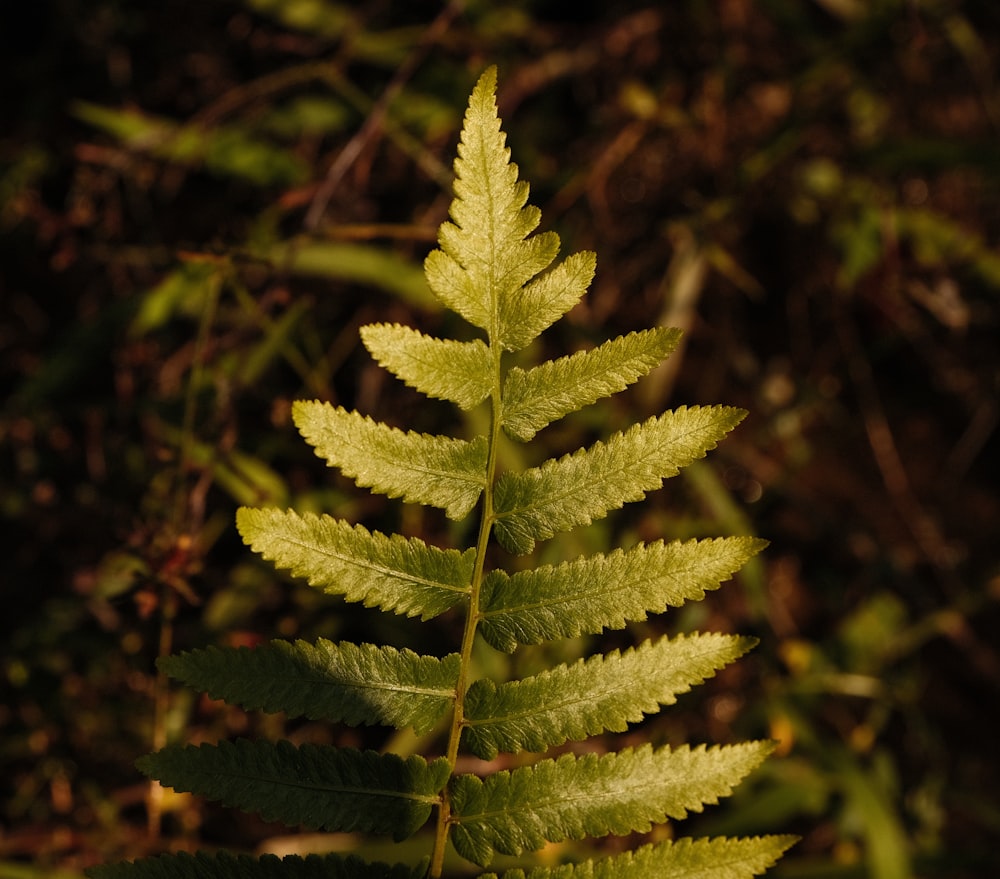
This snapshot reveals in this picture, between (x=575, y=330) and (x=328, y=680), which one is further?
(x=575, y=330)

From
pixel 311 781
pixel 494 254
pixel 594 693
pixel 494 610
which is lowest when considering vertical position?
pixel 311 781

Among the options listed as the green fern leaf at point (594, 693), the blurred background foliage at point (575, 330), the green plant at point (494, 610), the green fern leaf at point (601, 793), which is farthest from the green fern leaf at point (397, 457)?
the blurred background foliage at point (575, 330)

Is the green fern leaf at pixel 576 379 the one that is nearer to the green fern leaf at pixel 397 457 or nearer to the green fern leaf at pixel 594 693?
the green fern leaf at pixel 397 457

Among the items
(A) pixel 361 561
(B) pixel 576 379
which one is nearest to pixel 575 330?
(B) pixel 576 379

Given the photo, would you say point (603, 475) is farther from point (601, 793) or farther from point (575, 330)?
point (575, 330)

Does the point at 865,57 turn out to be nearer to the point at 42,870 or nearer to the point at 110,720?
the point at 110,720

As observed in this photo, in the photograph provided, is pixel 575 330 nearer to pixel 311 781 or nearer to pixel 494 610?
pixel 494 610

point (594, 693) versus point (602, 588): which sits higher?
point (602, 588)
